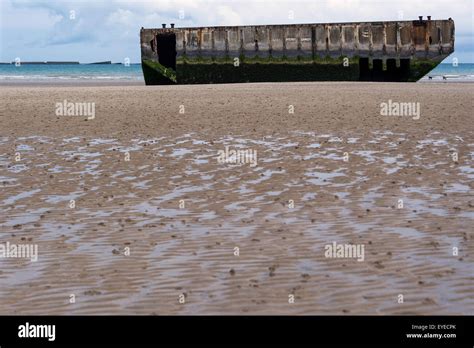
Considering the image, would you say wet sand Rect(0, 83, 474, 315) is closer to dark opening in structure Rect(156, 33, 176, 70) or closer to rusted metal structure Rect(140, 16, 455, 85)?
rusted metal structure Rect(140, 16, 455, 85)

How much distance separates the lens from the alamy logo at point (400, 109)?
72.7 ft

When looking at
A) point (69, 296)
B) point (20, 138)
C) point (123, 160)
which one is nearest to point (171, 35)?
point (20, 138)

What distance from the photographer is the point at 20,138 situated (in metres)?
17.4

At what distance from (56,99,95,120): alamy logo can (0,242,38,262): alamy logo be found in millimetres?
14579

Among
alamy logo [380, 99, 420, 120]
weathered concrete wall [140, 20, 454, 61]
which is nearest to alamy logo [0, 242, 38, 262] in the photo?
alamy logo [380, 99, 420, 120]

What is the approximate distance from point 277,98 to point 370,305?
24.1m

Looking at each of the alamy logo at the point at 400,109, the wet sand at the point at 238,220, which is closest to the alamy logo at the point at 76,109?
the wet sand at the point at 238,220

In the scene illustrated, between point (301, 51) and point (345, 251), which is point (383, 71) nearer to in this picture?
point (301, 51)

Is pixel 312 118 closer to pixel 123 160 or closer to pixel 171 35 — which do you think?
pixel 123 160

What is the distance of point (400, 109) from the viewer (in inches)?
939

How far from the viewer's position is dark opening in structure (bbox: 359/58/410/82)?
4497cm
